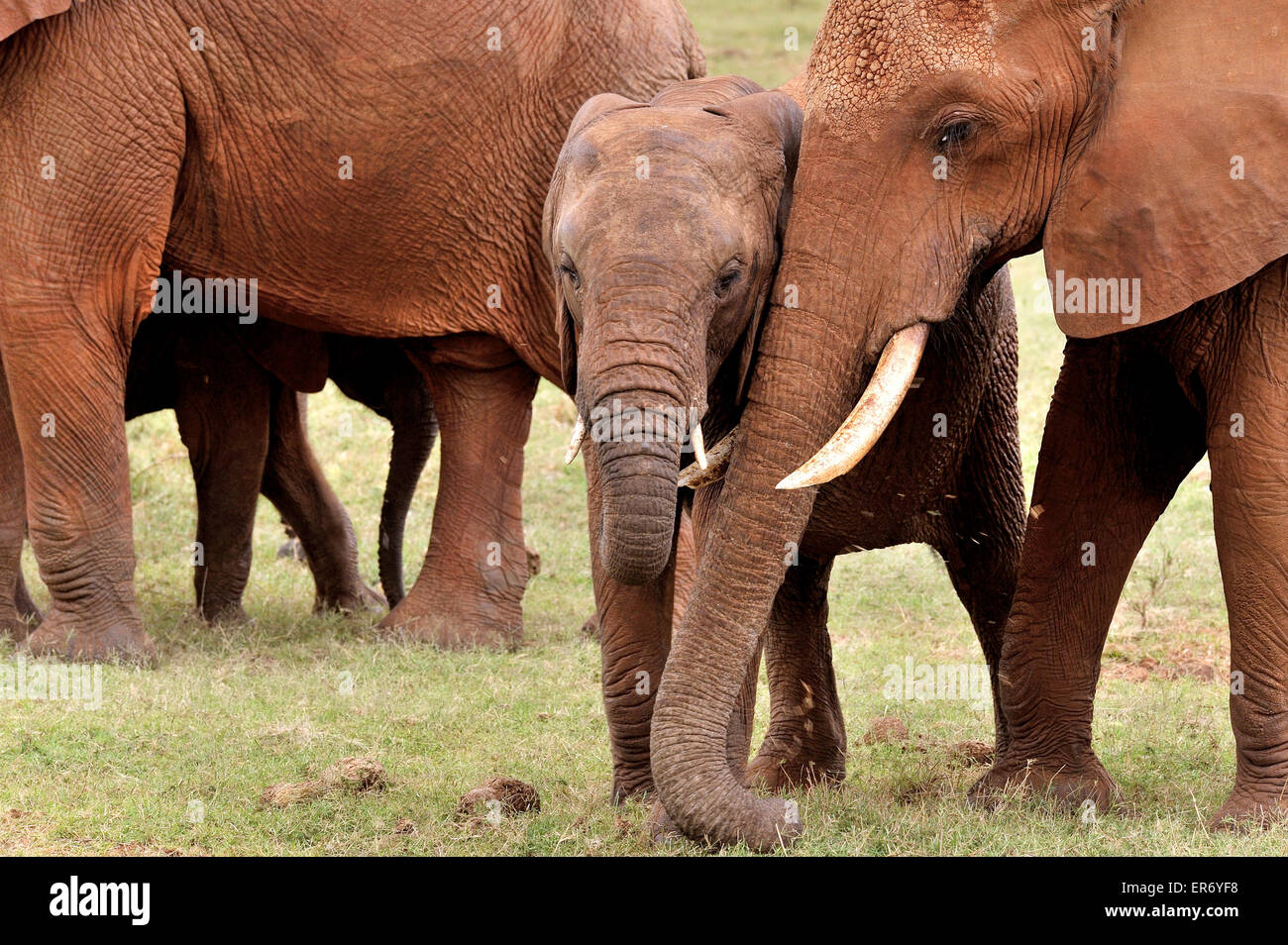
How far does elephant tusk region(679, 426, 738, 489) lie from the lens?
222 inches

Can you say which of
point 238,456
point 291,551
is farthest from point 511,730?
point 291,551

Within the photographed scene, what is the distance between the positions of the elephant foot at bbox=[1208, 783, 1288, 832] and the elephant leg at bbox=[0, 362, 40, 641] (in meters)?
5.90

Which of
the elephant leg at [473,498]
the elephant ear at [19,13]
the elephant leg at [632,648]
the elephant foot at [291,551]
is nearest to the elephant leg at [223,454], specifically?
the elephant leg at [473,498]

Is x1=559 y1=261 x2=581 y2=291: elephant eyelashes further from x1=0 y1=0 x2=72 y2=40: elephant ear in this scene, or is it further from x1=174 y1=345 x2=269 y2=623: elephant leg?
x1=174 y1=345 x2=269 y2=623: elephant leg

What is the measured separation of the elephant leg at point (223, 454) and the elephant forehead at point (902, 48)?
534 cm

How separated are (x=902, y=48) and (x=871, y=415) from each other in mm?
1044

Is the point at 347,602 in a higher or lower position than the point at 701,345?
lower

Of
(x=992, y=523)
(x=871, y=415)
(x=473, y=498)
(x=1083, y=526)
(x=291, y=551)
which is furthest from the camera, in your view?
(x=291, y=551)

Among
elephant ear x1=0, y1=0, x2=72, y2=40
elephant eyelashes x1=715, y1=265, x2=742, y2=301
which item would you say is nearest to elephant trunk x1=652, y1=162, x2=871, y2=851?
elephant eyelashes x1=715, y1=265, x2=742, y2=301

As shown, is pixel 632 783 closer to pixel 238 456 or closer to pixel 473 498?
pixel 473 498

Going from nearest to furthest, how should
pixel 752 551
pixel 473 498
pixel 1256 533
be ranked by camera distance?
pixel 752 551 < pixel 1256 533 < pixel 473 498

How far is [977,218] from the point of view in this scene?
18.3ft

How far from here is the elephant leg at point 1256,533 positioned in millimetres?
5781

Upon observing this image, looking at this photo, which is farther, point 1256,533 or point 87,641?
point 87,641
